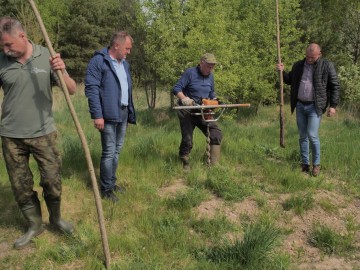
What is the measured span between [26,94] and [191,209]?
227cm

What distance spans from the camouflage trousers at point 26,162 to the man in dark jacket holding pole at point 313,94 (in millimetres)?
3760

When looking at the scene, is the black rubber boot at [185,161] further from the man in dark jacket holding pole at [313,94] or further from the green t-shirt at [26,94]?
the green t-shirt at [26,94]

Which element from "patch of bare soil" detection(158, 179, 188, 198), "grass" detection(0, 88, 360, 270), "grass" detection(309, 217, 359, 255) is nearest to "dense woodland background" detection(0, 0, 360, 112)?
"grass" detection(0, 88, 360, 270)

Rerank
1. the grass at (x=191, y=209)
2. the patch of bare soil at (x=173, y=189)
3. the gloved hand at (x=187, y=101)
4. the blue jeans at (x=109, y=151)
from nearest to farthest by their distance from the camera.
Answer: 1. the grass at (x=191, y=209)
2. the blue jeans at (x=109, y=151)
3. the patch of bare soil at (x=173, y=189)
4. the gloved hand at (x=187, y=101)

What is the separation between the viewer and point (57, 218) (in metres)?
3.81

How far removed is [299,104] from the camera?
5621 mm

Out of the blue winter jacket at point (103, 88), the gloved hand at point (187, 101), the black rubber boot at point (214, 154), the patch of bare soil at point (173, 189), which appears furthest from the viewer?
the black rubber boot at point (214, 154)

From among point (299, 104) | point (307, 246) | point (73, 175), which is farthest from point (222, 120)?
point (307, 246)

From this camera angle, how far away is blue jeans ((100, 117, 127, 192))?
4.39 metres

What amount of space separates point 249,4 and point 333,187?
10390mm

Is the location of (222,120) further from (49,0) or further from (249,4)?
(49,0)

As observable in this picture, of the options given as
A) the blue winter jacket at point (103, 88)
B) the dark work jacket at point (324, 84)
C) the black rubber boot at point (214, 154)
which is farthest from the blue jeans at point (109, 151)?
the dark work jacket at point (324, 84)

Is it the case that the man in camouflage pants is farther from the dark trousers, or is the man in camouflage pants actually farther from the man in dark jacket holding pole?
the man in dark jacket holding pole

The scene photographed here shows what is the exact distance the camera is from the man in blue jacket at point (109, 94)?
425cm
